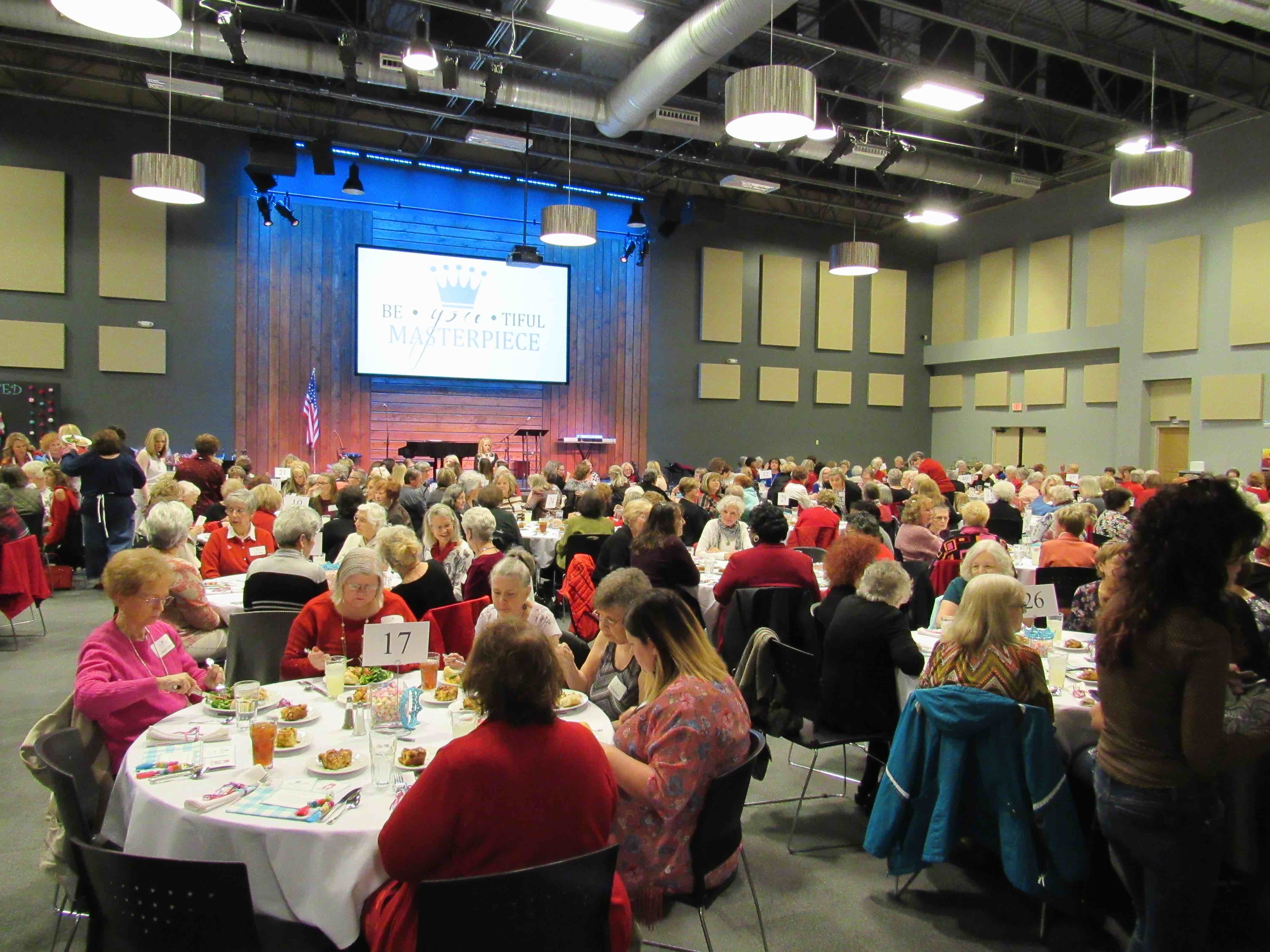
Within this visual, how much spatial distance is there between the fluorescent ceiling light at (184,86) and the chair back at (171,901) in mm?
10451

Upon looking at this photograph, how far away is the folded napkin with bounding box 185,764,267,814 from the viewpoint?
7.07 ft

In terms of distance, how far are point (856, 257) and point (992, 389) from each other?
7.17m

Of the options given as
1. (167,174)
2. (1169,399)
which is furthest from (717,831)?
(1169,399)

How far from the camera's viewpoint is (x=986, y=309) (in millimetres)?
17484

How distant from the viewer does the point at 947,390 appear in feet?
61.2

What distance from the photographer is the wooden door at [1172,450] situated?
14.1 m

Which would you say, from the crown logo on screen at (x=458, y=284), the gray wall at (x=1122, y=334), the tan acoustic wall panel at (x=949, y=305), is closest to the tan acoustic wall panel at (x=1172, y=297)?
the gray wall at (x=1122, y=334)

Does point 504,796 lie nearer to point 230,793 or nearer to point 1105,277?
point 230,793

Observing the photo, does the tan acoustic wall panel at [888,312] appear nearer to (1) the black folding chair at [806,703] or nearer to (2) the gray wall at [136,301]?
(2) the gray wall at [136,301]

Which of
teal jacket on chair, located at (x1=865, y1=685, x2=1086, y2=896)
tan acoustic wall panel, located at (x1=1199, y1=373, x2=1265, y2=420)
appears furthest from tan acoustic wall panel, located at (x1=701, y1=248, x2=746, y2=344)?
teal jacket on chair, located at (x1=865, y1=685, x2=1086, y2=896)

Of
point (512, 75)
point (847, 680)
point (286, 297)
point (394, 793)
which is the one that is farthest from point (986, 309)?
point (394, 793)

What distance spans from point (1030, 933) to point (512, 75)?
11182mm

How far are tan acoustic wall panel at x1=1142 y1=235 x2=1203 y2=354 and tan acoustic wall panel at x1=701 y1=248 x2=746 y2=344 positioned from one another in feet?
23.6

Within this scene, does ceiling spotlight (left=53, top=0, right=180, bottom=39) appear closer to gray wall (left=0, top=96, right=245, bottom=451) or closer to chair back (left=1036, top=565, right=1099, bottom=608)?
chair back (left=1036, top=565, right=1099, bottom=608)
